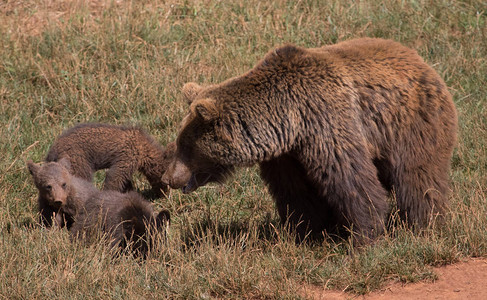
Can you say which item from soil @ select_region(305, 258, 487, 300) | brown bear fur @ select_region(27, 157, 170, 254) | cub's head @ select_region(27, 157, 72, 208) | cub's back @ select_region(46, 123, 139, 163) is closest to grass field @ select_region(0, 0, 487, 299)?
soil @ select_region(305, 258, 487, 300)

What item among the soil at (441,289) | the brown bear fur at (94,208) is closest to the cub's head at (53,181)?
the brown bear fur at (94,208)

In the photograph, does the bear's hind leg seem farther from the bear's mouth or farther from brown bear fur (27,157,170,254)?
brown bear fur (27,157,170,254)

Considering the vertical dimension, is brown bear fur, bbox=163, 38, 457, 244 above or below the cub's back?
above

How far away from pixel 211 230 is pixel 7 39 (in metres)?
5.39

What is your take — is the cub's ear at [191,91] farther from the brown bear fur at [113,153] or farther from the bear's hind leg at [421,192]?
the bear's hind leg at [421,192]

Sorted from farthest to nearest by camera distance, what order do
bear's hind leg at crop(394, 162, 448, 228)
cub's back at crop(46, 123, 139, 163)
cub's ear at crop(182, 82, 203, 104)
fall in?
cub's back at crop(46, 123, 139, 163), cub's ear at crop(182, 82, 203, 104), bear's hind leg at crop(394, 162, 448, 228)

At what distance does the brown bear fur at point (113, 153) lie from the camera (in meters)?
8.21

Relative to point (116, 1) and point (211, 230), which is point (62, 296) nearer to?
point (211, 230)

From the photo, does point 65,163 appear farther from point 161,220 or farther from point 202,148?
point 202,148

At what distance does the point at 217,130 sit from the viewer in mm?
6297

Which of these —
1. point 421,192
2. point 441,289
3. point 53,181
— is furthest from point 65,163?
point 441,289

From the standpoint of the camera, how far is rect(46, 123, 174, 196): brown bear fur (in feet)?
26.9

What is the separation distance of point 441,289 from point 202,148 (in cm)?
237

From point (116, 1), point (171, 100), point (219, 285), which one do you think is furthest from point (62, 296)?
point (116, 1)
